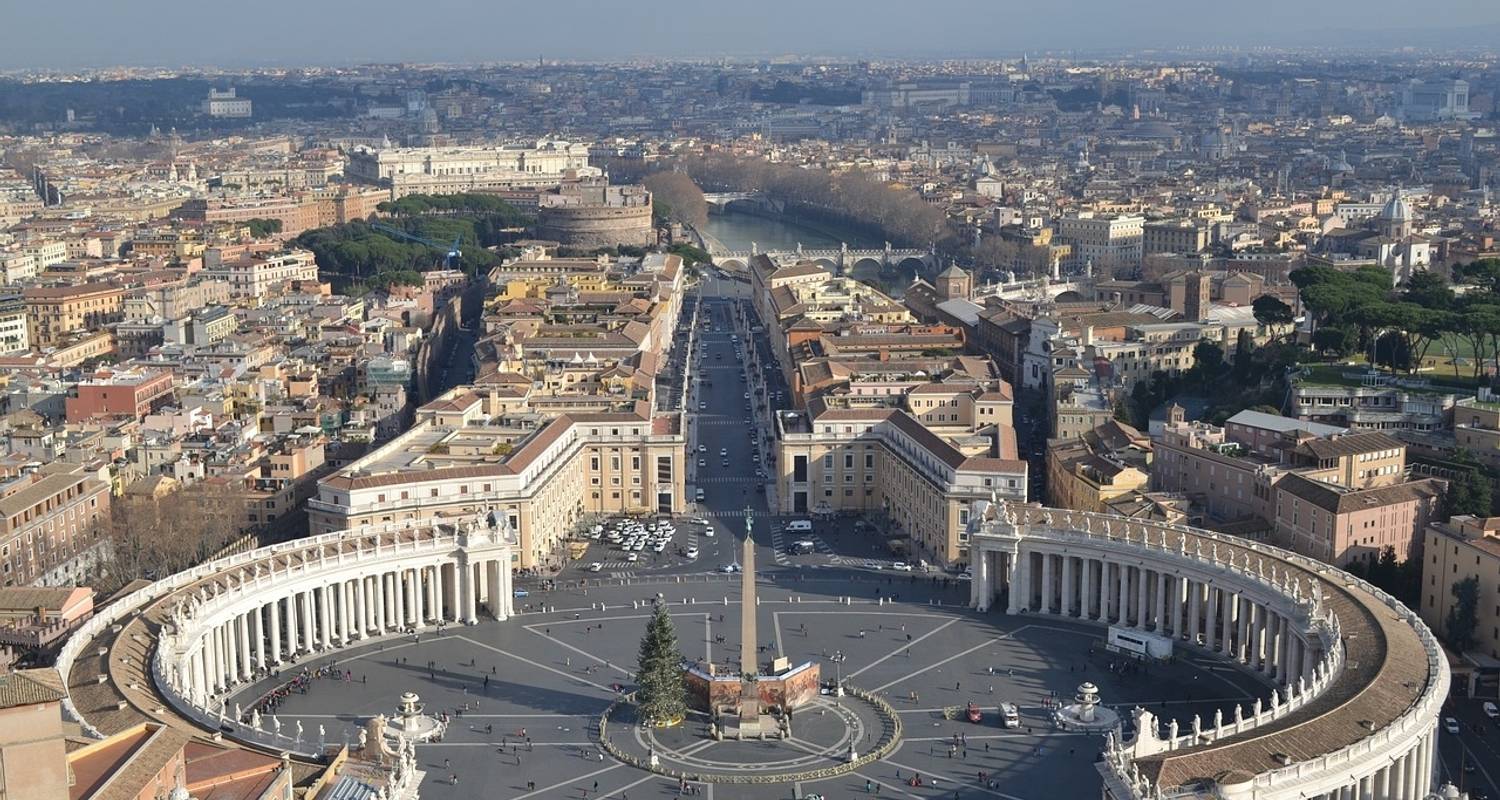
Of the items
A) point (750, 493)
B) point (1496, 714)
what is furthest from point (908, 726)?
point (750, 493)

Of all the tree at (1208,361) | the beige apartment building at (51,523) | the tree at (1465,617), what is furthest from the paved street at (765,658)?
the tree at (1208,361)

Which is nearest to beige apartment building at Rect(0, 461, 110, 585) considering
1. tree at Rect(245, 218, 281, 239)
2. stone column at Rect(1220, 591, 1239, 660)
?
stone column at Rect(1220, 591, 1239, 660)

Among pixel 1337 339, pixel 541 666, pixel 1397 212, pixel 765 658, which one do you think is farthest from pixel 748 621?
pixel 1397 212

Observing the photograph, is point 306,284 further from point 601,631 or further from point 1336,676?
point 1336,676

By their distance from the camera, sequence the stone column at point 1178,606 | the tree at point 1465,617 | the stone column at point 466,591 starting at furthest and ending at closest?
1. the stone column at point 466,591
2. the stone column at point 1178,606
3. the tree at point 1465,617

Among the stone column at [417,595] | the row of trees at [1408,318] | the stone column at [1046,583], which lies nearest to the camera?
the stone column at [417,595]

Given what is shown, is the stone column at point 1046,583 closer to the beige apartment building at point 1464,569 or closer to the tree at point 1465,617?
the beige apartment building at point 1464,569
